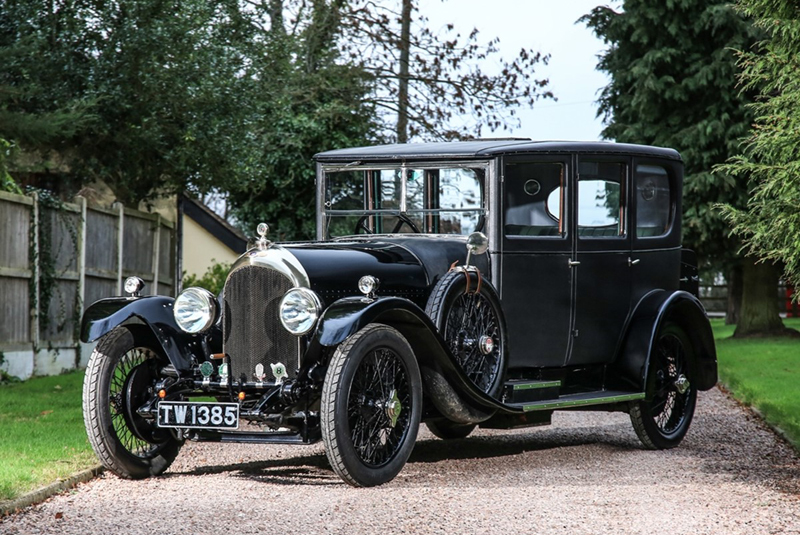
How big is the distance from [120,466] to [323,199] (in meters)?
2.86

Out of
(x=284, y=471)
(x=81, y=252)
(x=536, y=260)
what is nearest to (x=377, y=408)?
(x=284, y=471)

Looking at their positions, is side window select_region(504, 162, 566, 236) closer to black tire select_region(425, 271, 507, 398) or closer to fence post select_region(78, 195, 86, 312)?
black tire select_region(425, 271, 507, 398)

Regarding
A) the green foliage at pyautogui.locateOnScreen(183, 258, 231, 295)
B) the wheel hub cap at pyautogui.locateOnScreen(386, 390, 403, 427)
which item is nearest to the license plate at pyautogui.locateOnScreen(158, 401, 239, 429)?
the wheel hub cap at pyautogui.locateOnScreen(386, 390, 403, 427)

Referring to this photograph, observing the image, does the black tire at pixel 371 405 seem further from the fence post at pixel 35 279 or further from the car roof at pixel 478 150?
the fence post at pixel 35 279

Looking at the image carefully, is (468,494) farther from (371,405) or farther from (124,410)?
(124,410)

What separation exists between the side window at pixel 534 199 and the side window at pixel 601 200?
0.19 meters

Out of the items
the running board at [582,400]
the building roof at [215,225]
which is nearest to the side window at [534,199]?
the running board at [582,400]

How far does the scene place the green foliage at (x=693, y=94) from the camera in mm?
21531

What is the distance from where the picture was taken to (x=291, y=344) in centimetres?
713

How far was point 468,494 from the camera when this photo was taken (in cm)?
668

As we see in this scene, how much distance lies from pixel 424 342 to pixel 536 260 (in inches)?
57.3

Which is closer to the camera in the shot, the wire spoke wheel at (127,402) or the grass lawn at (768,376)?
the wire spoke wheel at (127,402)

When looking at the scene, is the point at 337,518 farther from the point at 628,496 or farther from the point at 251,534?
the point at 628,496

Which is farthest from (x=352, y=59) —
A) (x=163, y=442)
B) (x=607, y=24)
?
(x=163, y=442)
